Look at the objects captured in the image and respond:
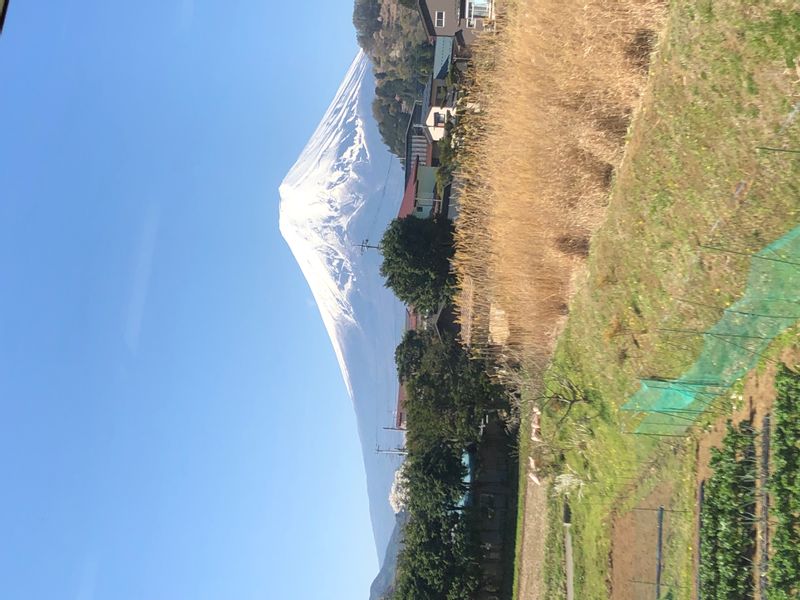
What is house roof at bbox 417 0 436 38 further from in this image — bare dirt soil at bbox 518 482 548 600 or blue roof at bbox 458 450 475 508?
bare dirt soil at bbox 518 482 548 600

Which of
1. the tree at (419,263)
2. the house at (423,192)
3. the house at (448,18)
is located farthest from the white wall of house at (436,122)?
the tree at (419,263)

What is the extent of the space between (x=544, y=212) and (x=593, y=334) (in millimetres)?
2239

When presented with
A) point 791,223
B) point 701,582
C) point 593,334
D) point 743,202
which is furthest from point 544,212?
point 701,582

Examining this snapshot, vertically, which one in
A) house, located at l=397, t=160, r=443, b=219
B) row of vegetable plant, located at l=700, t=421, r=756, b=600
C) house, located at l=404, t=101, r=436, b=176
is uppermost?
house, located at l=404, t=101, r=436, b=176

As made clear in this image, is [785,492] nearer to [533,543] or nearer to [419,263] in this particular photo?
[533,543]

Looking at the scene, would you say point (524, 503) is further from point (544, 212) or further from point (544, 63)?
point (544, 63)

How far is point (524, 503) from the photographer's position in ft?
58.7

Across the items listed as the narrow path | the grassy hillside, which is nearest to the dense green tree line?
the narrow path

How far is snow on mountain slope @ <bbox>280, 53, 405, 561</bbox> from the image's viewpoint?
5978 centimetres

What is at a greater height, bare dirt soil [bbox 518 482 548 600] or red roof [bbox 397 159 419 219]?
red roof [bbox 397 159 419 219]

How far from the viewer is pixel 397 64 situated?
69.9 m

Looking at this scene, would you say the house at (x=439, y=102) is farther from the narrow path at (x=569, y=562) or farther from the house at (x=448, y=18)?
the narrow path at (x=569, y=562)

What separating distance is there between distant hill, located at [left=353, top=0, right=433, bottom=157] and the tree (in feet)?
104

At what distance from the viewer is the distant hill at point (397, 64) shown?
62725 millimetres
